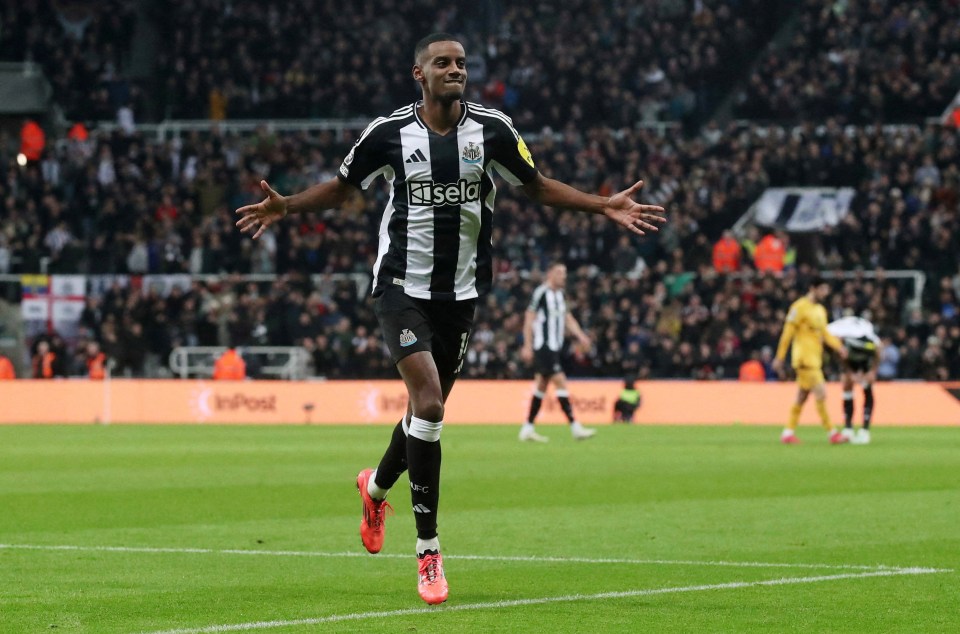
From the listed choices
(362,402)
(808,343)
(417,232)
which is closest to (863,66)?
(362,402)

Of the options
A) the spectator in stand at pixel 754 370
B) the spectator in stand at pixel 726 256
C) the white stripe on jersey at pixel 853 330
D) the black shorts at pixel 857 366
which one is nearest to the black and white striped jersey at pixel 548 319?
the white stripe on jersey at pixel 853 330

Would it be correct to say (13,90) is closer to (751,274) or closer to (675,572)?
(751,274)

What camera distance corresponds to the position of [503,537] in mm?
10281

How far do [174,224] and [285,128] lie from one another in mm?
4787

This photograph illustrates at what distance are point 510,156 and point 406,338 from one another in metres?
0.98

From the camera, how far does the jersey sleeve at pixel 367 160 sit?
25.6 ft

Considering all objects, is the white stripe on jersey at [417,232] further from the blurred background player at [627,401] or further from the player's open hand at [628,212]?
the blurred background player at [627,401]

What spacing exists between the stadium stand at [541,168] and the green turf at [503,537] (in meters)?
12.2

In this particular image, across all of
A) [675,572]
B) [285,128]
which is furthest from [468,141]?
[285,128]

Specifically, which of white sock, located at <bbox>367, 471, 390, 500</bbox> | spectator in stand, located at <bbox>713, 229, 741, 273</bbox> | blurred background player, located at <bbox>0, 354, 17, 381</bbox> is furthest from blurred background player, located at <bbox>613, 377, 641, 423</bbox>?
white sock, located at <bbox>367, 471, 390, 500</bbox>

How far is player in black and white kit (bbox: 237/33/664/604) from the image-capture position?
7.66 metres

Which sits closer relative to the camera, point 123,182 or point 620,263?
point 620,263

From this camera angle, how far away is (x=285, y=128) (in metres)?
40.4

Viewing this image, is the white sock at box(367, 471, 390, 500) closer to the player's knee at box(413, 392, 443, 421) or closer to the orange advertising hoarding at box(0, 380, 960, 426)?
the player's knee at box(413, 392, 443, 421)
